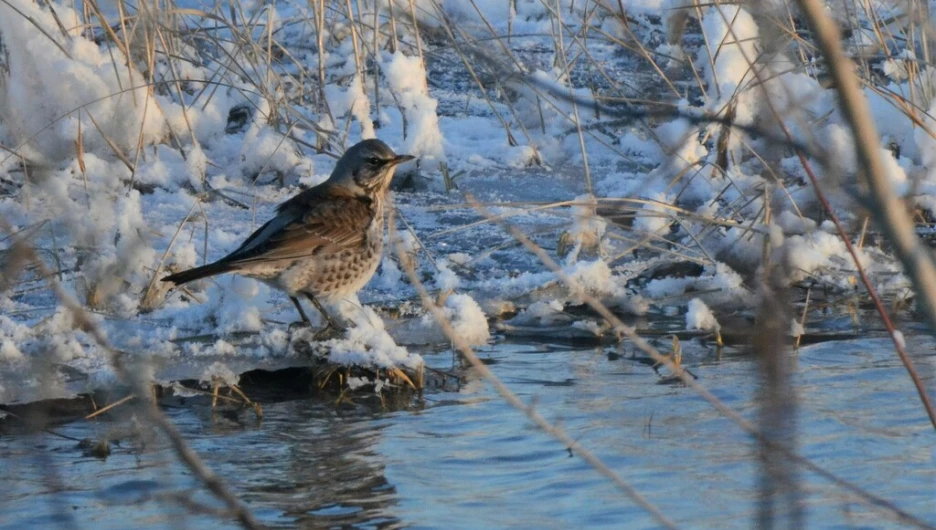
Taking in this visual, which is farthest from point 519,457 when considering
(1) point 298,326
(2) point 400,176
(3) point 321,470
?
(2) point 400,176

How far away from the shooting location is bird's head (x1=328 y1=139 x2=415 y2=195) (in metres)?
6.29

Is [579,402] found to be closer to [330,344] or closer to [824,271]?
[330,344]

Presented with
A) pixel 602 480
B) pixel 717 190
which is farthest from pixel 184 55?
pixel 602 480

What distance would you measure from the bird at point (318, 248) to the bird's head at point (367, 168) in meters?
0.06

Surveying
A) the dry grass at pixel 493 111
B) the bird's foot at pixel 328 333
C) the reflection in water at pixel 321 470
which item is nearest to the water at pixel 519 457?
the reflection in water at pixel 321 470

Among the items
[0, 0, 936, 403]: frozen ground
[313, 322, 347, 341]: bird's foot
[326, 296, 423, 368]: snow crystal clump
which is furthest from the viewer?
[0, 0, 936, 403]: frozen ground

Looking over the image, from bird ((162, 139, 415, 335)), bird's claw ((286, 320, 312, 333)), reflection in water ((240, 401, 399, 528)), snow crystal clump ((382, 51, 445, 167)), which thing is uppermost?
snow crystal clump ((382, 51, 445, 167))

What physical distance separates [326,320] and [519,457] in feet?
5.75

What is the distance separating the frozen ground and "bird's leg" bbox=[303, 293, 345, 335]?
3.7 inches

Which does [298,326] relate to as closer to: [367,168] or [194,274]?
[194,274]

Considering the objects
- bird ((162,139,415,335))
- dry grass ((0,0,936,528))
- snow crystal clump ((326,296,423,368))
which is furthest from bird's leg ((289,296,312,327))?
snow crystal clump ((326,296,423,368))

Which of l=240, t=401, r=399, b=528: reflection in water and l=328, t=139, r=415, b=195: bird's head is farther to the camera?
l=328, t=139, r=415, b=195: bird's head

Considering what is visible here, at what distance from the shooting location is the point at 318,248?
5.57 m

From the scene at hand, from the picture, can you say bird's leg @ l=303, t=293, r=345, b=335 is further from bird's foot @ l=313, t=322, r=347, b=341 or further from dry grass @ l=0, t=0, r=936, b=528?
dry grass @ l=0, t=0, r=936, b=528
